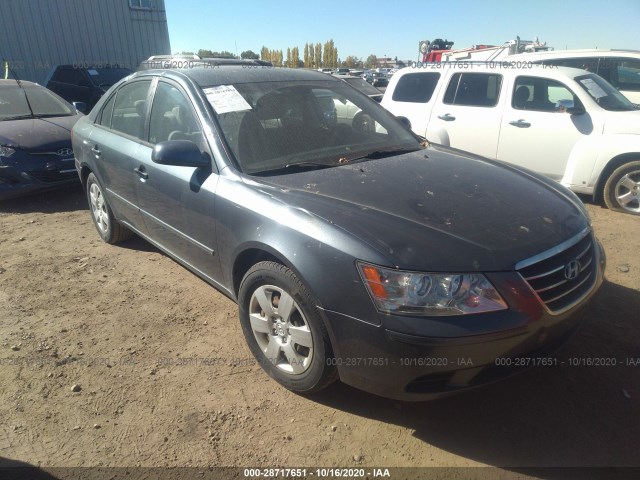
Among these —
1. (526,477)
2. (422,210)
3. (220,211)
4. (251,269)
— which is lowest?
(526,477)

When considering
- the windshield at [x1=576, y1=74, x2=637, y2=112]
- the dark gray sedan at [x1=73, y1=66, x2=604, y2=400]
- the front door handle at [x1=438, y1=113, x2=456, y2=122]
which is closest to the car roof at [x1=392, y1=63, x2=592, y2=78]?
the windshield at [x1=576, y1=74, x2=637, y2=112]

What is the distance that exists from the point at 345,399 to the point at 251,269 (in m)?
0.88

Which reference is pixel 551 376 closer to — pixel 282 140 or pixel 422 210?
pixel 422 210

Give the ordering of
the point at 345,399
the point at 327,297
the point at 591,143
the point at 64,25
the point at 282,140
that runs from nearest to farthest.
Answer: the point at 327,297 < the point at 345,399 < the point at 282,140 < the point at 591,143 < the point at 64,25

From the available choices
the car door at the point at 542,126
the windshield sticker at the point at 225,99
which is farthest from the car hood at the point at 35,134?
the car door at the point at 542,126

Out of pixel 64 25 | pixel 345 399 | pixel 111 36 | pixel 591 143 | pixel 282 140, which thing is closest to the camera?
pixel 345 399

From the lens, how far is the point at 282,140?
2.98 metres

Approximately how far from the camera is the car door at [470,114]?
20.0 feet

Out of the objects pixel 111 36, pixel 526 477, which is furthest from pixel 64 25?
pixel 526 477

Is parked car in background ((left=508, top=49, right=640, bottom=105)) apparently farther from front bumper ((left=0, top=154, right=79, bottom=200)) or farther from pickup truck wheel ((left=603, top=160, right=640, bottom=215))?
A: front bumper ((left=0, top=154, right=79, bottom=200))

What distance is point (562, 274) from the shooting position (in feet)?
7.22

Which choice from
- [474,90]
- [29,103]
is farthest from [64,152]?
[474,90]

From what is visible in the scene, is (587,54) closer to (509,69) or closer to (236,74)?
(509,69)

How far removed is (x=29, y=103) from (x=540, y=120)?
23.6 ft
